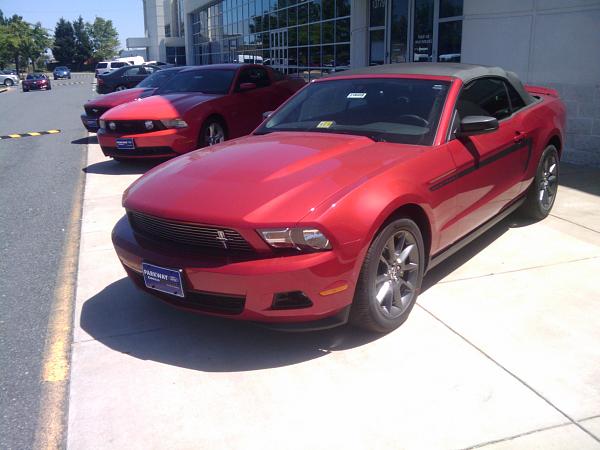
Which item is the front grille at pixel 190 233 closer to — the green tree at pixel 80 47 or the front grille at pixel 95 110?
the front grille at pixel 95 110

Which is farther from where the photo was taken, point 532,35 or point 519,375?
point 532,35

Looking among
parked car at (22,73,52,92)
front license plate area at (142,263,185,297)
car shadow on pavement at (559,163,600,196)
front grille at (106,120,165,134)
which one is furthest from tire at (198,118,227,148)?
parked car at (22,73,52,92)

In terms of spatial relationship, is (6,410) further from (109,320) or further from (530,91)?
(530,91)

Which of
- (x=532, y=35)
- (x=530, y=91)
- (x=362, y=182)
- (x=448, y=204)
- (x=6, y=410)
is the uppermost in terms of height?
(x=532, y=35)

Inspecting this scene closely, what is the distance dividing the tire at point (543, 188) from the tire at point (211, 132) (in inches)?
200

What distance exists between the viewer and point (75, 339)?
3779 mm

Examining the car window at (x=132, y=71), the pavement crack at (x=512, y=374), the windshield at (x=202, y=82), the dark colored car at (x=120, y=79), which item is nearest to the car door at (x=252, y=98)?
the windshield at (x=202, y=82)

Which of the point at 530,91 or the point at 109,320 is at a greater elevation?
the point at 530,91

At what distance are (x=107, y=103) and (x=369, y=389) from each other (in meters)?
10.2

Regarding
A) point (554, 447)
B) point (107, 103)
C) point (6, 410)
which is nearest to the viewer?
point (554, 447)

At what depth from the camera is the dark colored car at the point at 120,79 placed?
66.1 ft

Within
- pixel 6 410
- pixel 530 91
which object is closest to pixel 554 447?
pixel 6 410

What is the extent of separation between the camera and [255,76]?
10289mm

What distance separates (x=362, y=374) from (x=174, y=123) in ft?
21.0
